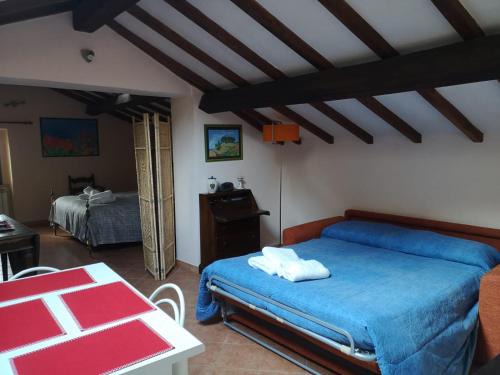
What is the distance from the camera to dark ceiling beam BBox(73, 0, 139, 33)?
253 centimetres

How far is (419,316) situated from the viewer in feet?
7.26

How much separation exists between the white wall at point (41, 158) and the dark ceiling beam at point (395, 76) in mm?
4993

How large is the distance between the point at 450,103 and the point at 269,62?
1.47m

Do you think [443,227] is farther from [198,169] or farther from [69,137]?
[69,137]

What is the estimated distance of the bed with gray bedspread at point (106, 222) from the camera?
5172 millimetres

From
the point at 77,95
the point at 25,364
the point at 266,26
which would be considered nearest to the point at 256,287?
the point at 25,364

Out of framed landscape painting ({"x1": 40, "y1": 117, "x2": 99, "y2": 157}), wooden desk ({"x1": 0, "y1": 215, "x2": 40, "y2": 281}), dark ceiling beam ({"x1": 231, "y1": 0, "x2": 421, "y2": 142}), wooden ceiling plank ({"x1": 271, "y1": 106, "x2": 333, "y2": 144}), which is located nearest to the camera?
dark ceiling beam ({"x1": 231, "y1": 0, "x2": 421, "y2": 142})

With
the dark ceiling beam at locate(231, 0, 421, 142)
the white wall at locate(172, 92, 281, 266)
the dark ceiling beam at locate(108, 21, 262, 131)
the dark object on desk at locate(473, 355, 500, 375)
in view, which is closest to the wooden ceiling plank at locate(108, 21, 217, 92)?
the dark ceiling beam at locate(108, 21, 262, 131)

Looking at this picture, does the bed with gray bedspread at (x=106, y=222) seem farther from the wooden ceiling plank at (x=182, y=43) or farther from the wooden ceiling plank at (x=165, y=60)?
the wooden ceiling plank at (x=182, y=43)

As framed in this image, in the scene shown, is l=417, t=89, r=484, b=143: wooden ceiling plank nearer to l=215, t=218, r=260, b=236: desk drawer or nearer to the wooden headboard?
the wooden headboard

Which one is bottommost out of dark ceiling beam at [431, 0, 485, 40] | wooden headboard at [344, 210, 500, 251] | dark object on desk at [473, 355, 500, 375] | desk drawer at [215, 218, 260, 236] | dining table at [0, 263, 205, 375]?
desk drawer at [215, 218, 260, 236]

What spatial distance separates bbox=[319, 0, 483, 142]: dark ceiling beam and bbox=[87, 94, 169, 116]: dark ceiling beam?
3124mm

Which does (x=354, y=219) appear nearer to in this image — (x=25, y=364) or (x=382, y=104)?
(x=382, y=104)

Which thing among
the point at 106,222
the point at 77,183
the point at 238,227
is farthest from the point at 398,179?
the point at 77,183
